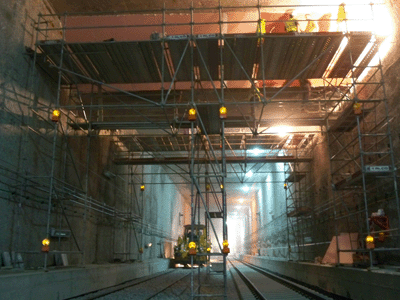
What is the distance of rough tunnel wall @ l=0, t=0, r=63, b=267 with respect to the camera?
9.43 meters

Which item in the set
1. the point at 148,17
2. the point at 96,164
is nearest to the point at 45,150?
the point at 96,164

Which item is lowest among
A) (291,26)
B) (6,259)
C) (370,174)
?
(6,259)

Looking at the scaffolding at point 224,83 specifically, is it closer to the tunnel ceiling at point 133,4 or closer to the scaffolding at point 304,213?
→ the scaffolding at point 304,213

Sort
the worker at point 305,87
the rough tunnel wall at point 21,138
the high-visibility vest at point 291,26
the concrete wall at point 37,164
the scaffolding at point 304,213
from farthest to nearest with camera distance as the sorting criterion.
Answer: the scaffolding at point 304,213 → the worker at point 305,87 → the high-visibility vest at point 291,26 → the concrete wall at point 37,164 → the rough tunnel wall at point 21,138

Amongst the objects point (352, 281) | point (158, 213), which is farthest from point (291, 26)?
point (158, 213)

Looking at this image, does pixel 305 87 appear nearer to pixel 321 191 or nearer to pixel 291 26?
pixel 291 26

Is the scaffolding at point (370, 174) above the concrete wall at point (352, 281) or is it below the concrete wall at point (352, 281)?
above

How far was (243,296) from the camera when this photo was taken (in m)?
11.1

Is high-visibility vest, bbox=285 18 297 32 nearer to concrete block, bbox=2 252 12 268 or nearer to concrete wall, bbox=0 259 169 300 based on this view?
concrete wall, bbox=0 259 169 300

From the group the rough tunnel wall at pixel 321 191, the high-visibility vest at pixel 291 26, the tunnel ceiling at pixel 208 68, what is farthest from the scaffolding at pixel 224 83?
the high-visibility vest at pixel 291 26

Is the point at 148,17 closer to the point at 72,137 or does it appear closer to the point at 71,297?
the point at 72,137

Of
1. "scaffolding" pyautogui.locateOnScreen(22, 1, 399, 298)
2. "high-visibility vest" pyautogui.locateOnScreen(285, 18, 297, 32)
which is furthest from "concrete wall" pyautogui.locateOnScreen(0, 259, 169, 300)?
"high-visibility vest" pyautogui.locateOnScreen(285, 18, 297, 32)

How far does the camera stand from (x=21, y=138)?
10172 mm

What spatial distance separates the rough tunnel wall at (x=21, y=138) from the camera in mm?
9430
